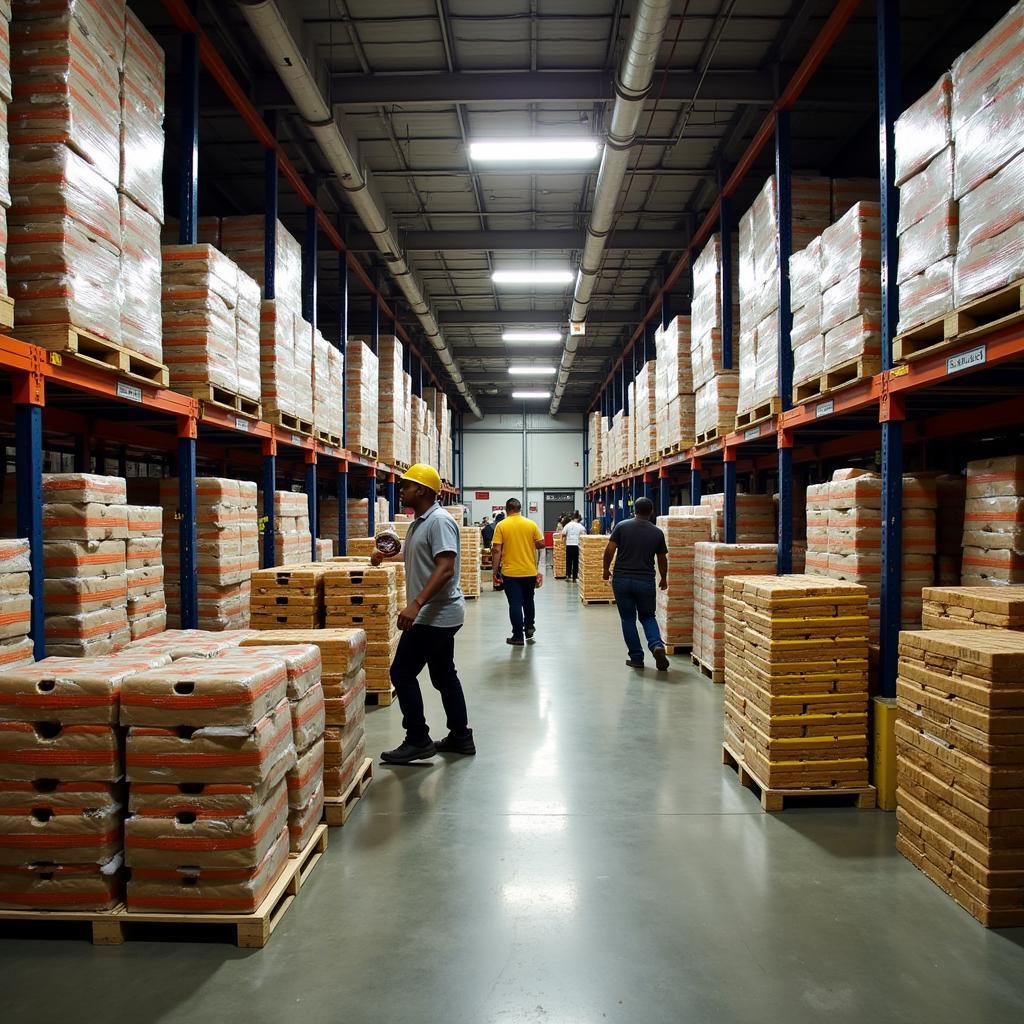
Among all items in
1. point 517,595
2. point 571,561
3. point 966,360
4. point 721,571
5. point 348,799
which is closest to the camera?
point 966,360

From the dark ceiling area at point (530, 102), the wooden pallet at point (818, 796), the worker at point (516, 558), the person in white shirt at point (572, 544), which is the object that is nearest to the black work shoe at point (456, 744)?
the wooden pallet at point (818, 796)

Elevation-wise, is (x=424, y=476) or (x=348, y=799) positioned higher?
(x=424, y=476)

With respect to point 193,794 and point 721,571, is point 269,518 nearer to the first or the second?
point 721,571

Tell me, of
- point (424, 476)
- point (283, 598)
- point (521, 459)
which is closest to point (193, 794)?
point (424, 476)

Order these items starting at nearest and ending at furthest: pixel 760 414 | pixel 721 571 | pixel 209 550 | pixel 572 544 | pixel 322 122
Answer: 1. pixel 209 550
2. pixel 322 122
3. pixel 760 414
4. pixel 721 571
5. pixel 572 544

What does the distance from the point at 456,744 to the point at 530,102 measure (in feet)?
25.8

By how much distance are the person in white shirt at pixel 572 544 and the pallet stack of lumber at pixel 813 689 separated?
1494 cm

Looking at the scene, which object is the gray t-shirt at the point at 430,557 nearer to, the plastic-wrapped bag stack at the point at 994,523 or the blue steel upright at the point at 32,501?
the blue steel upright at the point at 32,501

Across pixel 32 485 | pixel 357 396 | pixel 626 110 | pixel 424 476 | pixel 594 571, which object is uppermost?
pixel 626 110

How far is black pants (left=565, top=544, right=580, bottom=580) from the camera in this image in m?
21.9

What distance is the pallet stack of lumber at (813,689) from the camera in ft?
15.1

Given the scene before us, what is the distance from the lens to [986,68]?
3.89 meters

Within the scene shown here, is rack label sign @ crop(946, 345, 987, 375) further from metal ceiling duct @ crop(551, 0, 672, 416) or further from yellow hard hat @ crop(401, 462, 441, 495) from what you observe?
metal ceiling duct @ crop(551, 0, 672, 416)

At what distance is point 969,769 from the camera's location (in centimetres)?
337
